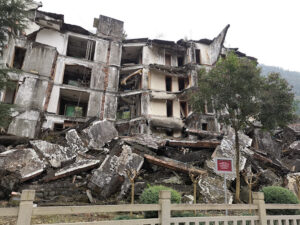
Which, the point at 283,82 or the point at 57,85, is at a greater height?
the point at 57,85

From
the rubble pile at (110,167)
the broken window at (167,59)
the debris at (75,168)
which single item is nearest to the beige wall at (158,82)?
the broken window at (167,59)

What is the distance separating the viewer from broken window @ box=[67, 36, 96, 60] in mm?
24242

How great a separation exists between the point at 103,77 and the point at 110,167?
14.9m

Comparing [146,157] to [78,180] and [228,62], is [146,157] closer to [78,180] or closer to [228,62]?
[78,180]

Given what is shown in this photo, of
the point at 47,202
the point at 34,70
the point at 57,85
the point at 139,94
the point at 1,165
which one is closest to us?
the point at 47,202

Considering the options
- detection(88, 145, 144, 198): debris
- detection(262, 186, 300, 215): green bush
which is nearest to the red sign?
detection(262, 186, 300, 215): green bush

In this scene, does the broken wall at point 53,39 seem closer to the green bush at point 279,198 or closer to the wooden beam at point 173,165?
the wooden beam at point 173,165

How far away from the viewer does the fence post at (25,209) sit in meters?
3.21

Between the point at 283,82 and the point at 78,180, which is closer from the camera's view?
the point at 78,180

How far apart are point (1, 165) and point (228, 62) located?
14.5 metres

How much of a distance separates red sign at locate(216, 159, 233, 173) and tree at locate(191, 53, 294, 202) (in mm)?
4967

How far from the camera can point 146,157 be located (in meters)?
12.1

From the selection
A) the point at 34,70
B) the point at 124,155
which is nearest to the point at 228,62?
the point at 124,155

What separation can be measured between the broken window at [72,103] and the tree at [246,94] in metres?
16.0
